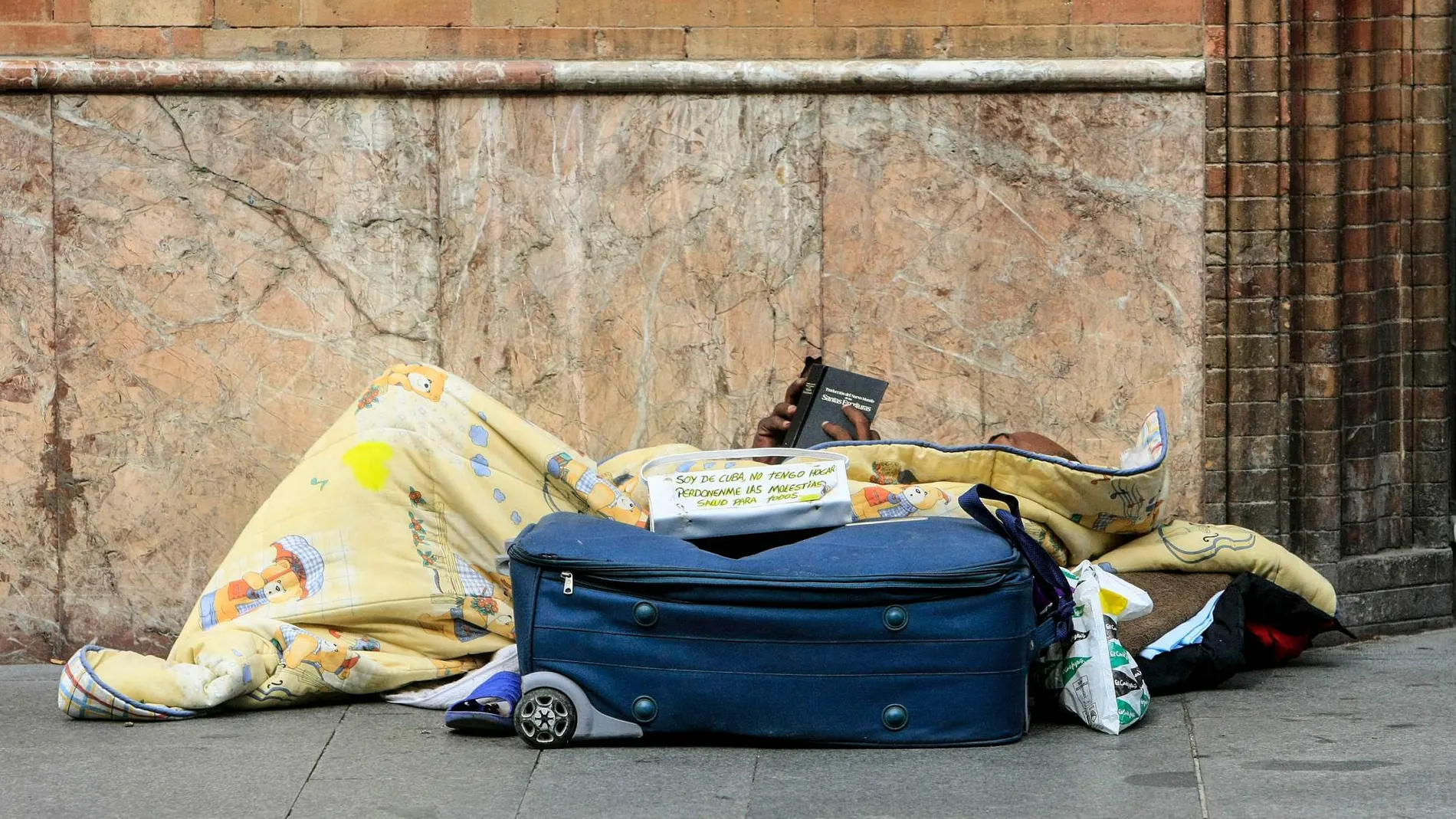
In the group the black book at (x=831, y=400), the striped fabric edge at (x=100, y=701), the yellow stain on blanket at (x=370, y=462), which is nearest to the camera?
the striped fabric edge at (x=100, y=701)

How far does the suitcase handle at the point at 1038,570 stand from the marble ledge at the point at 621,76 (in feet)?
5.05

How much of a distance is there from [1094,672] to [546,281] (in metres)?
2.00

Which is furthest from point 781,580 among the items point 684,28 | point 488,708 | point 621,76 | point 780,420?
point 684,28

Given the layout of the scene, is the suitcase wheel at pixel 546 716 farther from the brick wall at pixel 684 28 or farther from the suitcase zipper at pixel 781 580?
the brick wall at pixel 684 28

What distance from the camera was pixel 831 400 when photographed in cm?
439

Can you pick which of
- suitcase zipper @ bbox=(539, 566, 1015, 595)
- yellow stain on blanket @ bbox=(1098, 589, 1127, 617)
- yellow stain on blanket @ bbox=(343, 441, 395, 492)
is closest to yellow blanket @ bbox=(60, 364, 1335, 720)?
yellow stain on blanket @ bbox=(343, 441, 395, 492)

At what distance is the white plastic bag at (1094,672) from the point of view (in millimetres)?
3721

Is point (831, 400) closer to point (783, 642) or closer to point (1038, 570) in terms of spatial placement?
point (1038, 570)

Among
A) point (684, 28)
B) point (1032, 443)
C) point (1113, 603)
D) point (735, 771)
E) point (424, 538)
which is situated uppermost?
point (684, 28)

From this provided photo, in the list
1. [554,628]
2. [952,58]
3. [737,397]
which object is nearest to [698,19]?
[952,58]

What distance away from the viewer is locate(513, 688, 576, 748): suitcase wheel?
3.56 metres

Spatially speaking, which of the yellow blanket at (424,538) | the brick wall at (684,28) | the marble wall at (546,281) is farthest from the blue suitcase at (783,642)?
the brick wall at (684,28)

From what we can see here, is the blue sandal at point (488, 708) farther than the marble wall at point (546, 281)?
No

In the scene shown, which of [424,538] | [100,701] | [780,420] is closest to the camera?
[100,701]
